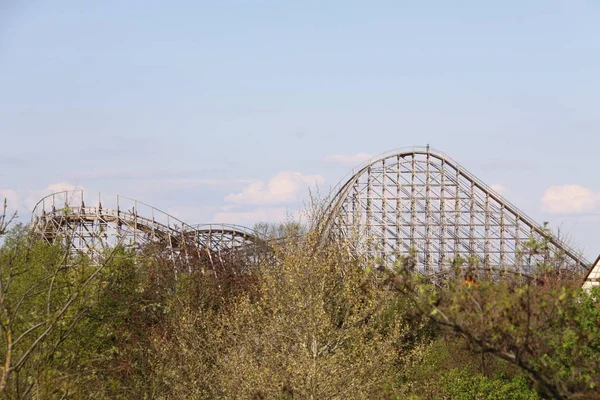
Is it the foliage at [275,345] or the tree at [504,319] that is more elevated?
the tree at [504,319]

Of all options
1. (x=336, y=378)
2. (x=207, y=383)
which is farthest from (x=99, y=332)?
(x=336, y=378)

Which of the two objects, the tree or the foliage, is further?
the foliage

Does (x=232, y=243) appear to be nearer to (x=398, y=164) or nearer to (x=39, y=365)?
(x=398, y=164)

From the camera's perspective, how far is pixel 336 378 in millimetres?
14438

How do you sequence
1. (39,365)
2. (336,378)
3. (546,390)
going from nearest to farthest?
(546,390)
(39,365)
(336,378)

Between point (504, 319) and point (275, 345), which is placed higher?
point (504, 319)

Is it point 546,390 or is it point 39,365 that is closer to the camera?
point 546,390

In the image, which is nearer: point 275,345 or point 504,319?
point 504,319

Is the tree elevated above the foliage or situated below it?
above

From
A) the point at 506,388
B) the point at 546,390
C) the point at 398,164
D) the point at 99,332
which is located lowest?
the point at 506,388

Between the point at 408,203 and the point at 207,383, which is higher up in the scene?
the point at 408,203

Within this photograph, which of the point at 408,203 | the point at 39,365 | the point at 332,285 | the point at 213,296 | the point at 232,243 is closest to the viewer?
the point at 39,365

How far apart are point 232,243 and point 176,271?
7913 millimetres

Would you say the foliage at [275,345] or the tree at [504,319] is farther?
the foliage at [275,345]
